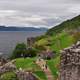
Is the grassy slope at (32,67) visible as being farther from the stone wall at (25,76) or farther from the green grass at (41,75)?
the stone wall at (25,76)

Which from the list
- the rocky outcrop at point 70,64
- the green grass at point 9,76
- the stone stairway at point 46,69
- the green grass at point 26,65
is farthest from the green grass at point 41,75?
the rocky outcrop at point 70,64

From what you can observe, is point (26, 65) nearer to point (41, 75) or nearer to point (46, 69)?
point (46, 69)

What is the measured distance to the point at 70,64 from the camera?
93.0 feet

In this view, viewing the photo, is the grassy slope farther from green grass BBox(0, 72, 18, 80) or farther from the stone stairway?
green grass BBox(0, 72, 18, 80)

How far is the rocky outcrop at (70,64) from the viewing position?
92.1 ft

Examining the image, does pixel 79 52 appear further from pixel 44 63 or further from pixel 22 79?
pixel 44 63

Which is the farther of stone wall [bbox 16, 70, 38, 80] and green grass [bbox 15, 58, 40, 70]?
green grass [bbox 15, 58, 40, 70]

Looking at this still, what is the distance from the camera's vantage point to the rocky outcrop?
2806 cm

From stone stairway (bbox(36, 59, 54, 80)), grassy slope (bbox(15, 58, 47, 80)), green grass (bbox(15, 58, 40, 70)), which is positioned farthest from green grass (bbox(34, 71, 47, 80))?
green grass (bbox(15, 58, 40, 70))

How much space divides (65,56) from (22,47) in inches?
3141

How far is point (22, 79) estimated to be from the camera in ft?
177

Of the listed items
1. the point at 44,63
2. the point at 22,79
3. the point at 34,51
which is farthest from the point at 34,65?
the point at 34,51

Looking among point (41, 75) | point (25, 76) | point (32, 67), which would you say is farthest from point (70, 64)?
point (32, 67)

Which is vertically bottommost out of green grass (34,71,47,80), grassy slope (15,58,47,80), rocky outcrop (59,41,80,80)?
green grass (34,71,47,80)
